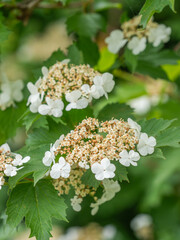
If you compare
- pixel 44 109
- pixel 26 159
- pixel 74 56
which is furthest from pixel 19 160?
pixel 74 56

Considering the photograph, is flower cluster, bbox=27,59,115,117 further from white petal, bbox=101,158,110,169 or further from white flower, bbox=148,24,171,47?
white flower, bbox=148,24,171,47

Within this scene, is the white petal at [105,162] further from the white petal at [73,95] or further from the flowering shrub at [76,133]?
the white petal at [73,95]

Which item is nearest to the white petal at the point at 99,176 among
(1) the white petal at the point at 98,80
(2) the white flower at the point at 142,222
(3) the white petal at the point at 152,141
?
(3) the white petal at the point at 152,141

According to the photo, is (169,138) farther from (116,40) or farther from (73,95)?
(116,40)

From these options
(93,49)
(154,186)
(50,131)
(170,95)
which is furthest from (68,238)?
(50,131)

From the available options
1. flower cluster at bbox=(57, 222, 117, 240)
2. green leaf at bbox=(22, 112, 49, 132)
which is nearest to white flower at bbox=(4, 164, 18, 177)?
green leaf at bbox=(22, 112, 49, 132)

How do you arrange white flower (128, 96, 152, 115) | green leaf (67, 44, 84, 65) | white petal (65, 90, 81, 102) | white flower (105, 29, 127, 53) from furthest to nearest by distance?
white flower (128, 96, 152, 115) < white flower (105, 29, 127, 53) < green leaf (67, 44, 84, 65) < white petal (65, 90, 81, 102)
